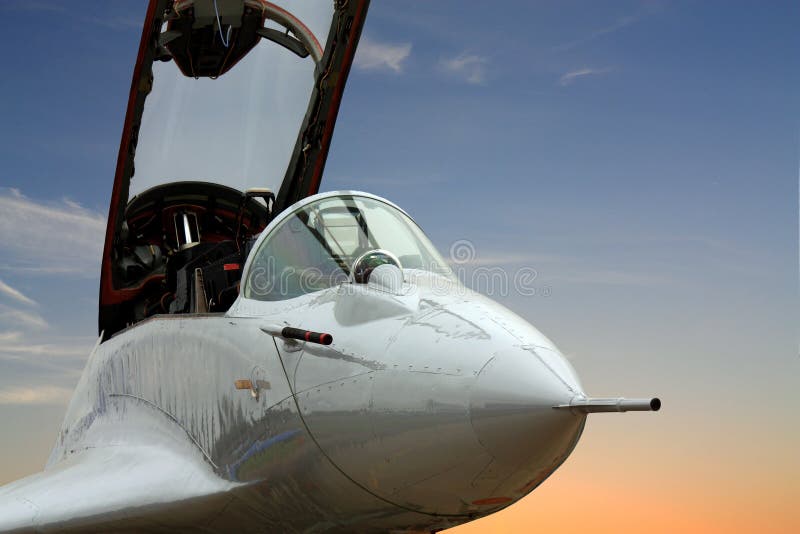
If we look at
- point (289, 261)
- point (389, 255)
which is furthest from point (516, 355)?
point (289, 261)

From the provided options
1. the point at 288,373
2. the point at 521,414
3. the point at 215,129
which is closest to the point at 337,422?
the point at 288,373

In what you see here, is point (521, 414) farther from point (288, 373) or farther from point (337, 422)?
point (288, 373)

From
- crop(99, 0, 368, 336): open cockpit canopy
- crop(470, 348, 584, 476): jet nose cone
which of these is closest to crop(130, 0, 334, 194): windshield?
crop(99, 0, 368, 336): open cockpit canopy

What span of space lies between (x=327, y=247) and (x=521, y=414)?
8.33ft

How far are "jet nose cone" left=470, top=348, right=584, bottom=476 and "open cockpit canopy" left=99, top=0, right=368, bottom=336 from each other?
220 inches

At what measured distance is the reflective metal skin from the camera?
5.81 m

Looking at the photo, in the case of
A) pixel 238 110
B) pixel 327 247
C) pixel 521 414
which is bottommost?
pixel 521 414

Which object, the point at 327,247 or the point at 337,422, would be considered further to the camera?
the point at 327,247

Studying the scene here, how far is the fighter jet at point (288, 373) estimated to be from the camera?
19.4 ft

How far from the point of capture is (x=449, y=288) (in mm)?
7098

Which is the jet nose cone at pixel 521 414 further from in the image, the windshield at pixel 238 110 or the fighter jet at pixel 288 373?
the windshield at pixel 238 110

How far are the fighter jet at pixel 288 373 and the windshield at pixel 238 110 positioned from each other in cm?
8

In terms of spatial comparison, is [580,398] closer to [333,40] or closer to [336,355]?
[336,355]

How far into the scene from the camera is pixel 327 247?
7.57 meters
